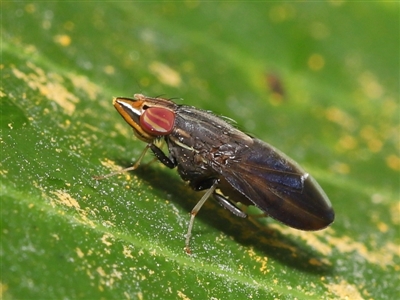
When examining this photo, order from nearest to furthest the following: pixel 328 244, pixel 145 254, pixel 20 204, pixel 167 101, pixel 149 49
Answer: pixel 20 204 → pixel 145 254 → pixel 167 101 → pixel 328 244 → pixel 149 49

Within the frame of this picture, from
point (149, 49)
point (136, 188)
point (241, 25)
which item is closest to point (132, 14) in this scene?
point (149, 49)

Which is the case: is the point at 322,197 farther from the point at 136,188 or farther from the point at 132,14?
the point at 132,14

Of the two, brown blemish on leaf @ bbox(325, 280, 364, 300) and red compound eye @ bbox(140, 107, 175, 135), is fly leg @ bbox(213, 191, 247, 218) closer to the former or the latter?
red compound eye @ bbox(140, 107, 175, 135)

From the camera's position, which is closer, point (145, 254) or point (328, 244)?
point (145, 254)

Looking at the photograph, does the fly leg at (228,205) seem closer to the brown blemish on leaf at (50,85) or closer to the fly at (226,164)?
the fly at (226,164)

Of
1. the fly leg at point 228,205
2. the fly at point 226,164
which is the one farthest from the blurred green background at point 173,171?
the fly at point 226,164

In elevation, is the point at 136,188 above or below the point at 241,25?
below

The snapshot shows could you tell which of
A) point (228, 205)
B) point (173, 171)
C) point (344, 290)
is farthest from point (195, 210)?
point (344, 290)

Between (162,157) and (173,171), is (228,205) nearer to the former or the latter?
(162,157)
